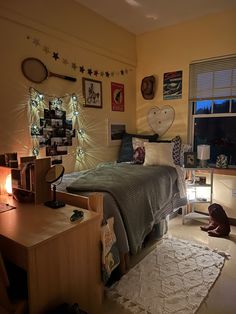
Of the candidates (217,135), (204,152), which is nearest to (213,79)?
(217,135)

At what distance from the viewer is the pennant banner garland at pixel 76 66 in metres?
2.42

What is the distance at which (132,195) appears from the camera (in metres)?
2.05

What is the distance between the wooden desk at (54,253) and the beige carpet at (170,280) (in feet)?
1.03

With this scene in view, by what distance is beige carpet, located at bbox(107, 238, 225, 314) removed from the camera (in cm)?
163

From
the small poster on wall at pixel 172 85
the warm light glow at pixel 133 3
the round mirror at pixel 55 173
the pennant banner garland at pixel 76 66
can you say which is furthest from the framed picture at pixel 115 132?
the round mirror at pixel 55 173

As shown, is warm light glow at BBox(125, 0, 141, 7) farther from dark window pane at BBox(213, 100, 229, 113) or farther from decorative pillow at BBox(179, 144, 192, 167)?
decorative pillow at BBox(179, 144, 192, 167)

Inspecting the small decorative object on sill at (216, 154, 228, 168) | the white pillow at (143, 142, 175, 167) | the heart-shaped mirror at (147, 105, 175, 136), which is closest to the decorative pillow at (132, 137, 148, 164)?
the white pillow at (143, 142, 175, 167)

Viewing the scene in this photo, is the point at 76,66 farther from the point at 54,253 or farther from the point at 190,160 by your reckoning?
the point at 54,253

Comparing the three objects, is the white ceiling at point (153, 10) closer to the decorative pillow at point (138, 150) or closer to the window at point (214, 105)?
the window at point (214, 105)

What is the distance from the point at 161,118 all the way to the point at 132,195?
1.89m

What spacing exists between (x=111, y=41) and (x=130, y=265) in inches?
112

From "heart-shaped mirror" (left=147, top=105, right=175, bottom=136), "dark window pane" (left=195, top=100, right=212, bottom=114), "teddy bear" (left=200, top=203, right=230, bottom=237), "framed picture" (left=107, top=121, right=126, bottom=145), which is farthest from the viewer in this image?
"heart-shaped mirror" (left=147, top=105, right=175, bottom=136)

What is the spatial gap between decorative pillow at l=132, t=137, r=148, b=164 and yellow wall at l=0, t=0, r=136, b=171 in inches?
13.3

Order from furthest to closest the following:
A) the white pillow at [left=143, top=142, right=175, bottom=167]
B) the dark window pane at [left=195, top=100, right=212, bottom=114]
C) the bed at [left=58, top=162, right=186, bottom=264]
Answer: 1. the dark window pane at [left=195, top=100, right=212, bottom=114]
2. the white pillow at [left=143, top=142, right=175, bottom=167]
3. the bed at [left=58, top=162, right=186, bottom=264]
